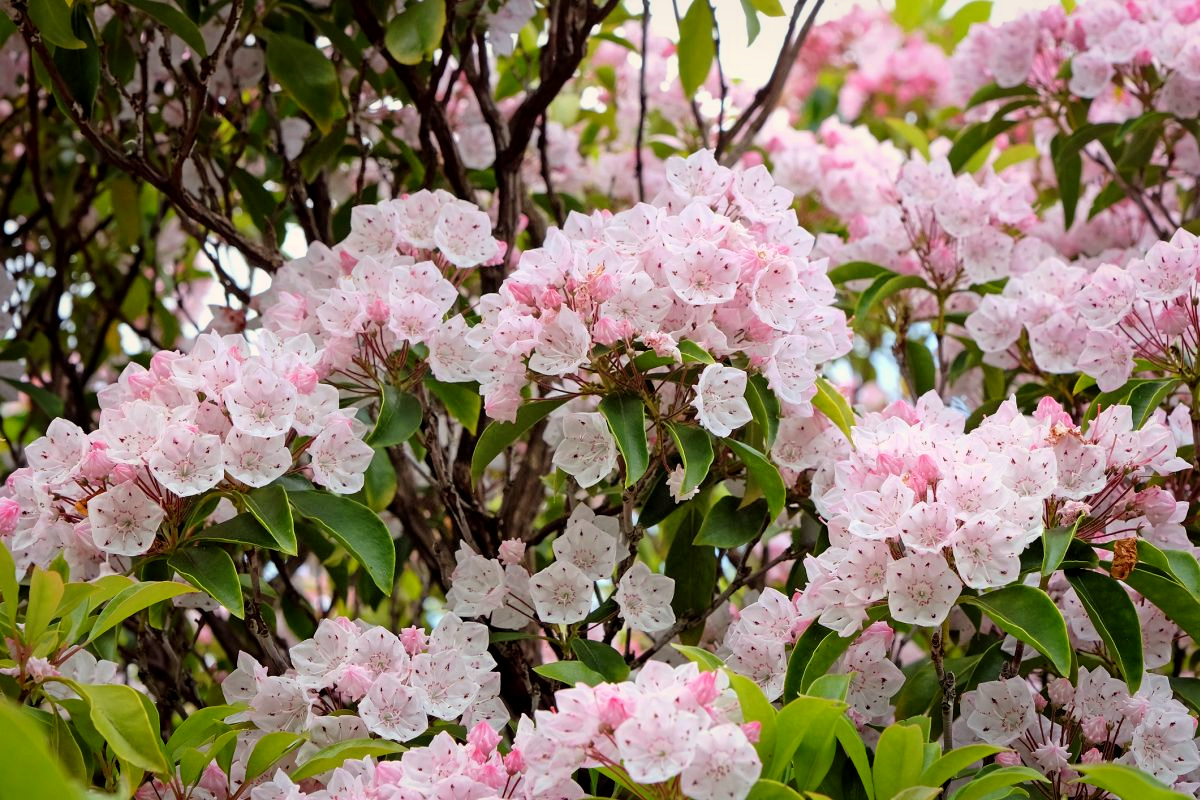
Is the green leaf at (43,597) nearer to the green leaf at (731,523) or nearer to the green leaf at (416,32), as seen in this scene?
the green leaf at (731,523)

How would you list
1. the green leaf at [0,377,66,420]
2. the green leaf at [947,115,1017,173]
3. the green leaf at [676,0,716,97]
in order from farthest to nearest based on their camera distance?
the green leaf at [947,115,1017,173]
the green leaf at [0,377,66,420]
the green leaf at [676,0,716,97]

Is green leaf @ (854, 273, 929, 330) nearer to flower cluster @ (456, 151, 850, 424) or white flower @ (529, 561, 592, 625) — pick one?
flower cluster @ (456, 151, 850, 424)

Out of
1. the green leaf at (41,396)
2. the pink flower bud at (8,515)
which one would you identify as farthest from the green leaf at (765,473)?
the green leaf at (41,396)

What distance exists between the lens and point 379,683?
1528 millimetres

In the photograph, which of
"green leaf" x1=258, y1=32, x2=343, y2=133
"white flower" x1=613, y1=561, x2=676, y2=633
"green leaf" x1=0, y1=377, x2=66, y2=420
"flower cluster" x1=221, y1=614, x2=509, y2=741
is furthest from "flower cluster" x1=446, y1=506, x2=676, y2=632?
"green leaf" x1=0, y1=377, x2=66, y2=420

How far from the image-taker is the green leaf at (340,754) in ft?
4.68

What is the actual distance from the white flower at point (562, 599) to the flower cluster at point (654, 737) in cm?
49

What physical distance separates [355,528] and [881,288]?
39.9 inches

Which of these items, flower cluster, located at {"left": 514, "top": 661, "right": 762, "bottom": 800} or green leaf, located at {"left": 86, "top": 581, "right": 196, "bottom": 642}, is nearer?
flower cluster, located at {"left": 514, "top": 661, "right": 762, "bottom": 800}

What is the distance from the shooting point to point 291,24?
2.43 metres

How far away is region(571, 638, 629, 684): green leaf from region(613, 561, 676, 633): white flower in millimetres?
60

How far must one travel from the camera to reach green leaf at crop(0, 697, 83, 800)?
76 cm

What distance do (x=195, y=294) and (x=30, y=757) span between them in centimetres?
356

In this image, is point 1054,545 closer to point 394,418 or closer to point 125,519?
point 394,418
